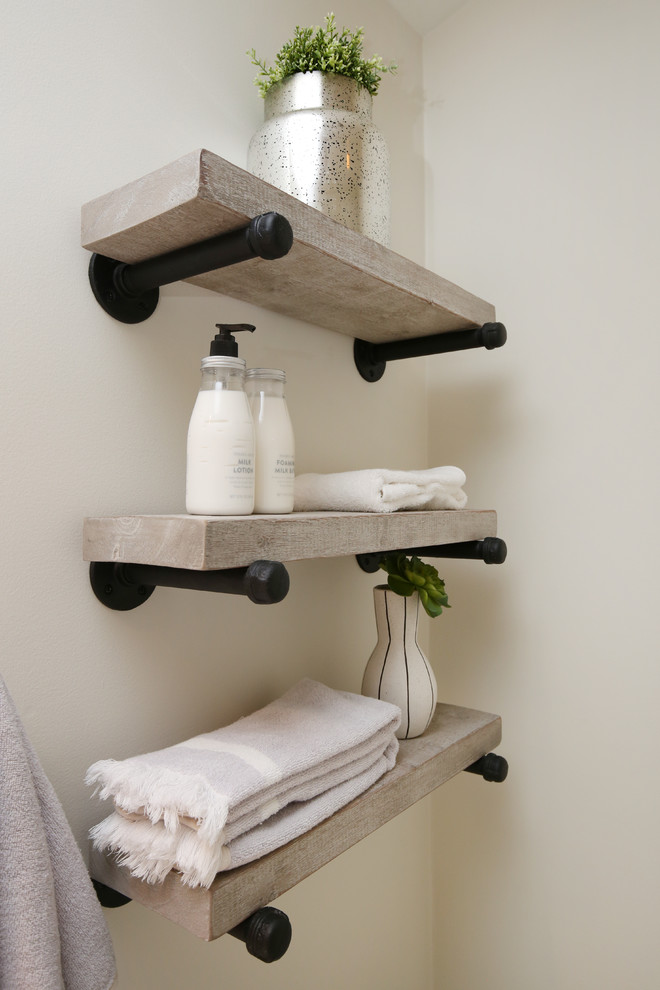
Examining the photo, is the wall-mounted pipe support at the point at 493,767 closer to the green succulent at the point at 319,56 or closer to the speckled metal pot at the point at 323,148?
the speckled metal pot at the point at 323,148

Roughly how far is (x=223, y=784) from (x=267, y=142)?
682 millimetres

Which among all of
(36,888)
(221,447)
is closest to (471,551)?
(221,447)

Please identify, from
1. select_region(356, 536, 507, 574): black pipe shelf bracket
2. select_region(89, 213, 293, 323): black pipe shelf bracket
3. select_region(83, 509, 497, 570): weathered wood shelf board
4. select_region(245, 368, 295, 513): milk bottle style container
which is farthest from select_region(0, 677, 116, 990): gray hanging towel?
select_region(356, 536, 507, 574): black pipe shelf bracket

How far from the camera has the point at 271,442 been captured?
634 millimetres

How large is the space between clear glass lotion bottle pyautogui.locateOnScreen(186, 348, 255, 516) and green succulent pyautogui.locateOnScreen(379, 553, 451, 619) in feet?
1.16

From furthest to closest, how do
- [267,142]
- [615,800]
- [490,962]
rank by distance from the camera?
[490,962]
[615,800]
[267,142]

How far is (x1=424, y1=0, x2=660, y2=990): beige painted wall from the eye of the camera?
95 cm

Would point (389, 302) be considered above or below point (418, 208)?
below

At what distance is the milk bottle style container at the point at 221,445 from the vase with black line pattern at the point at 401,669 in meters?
0.36

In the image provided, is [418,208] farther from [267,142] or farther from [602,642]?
[602,642]

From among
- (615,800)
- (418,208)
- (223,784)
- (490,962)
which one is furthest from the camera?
(418,208)

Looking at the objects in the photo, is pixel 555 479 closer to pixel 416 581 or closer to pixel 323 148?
pixel 416 581

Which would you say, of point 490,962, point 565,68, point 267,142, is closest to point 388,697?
point 490,962

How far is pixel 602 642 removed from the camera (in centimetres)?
98
